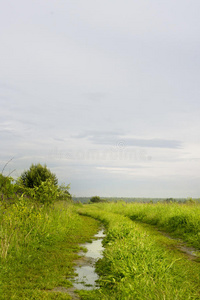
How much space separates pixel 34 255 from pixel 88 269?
69.9 inches

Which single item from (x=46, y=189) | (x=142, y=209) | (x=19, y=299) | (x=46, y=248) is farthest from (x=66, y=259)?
(x=142, y=209)

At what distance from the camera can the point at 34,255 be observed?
304 inches

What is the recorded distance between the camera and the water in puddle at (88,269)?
5759 millimetres

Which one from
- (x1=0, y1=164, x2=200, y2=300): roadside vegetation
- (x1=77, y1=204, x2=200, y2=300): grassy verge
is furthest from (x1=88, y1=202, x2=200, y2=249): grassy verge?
(x1=77, y1=204, x2=200, y2=300): grassy verge

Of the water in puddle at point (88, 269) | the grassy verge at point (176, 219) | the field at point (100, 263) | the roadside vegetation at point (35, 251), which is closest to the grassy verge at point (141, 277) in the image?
the field at point (100, 263)

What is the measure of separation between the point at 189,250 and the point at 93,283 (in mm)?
4891

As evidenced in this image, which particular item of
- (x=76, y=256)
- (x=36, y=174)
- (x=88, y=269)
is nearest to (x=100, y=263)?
(x=88, y=269)

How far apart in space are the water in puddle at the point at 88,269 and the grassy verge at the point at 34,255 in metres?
0.24

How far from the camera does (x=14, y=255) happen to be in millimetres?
7465

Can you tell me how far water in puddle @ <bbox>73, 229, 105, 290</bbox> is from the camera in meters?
5.76

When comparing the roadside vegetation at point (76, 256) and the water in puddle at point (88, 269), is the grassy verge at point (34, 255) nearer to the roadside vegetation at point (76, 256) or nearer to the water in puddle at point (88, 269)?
the roadside vegetation at point (76, 256)

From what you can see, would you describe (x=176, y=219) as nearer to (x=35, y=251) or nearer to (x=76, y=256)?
(x=76, y=256)

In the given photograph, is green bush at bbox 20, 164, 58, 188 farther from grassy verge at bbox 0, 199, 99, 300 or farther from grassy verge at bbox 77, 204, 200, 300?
grassy verge at bbox 77, 204, 200, 300

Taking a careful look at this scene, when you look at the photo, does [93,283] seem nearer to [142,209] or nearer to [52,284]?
[52,284]
